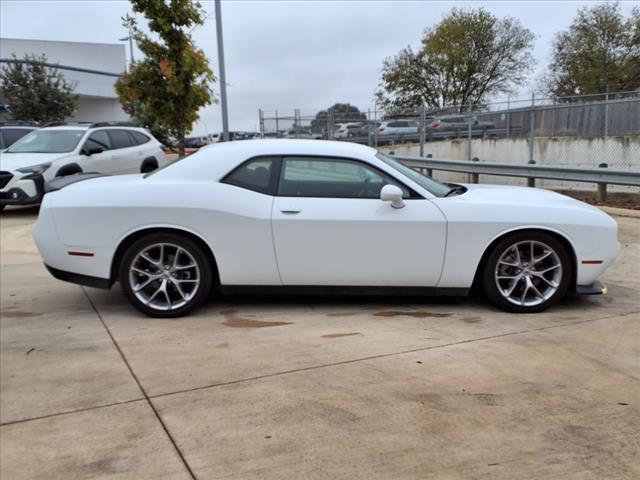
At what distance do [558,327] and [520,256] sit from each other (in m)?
0.65

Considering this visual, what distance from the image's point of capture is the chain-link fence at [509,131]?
1628 cm

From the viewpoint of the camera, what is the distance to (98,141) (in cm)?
1188

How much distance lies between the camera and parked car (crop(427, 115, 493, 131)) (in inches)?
842

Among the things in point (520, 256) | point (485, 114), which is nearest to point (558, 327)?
point (520, 256)

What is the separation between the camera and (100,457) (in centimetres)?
268

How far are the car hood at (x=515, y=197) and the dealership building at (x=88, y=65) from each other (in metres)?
48.9

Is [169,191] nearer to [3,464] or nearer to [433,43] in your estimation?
[3,464]

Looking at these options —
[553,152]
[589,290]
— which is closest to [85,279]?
[589,290]

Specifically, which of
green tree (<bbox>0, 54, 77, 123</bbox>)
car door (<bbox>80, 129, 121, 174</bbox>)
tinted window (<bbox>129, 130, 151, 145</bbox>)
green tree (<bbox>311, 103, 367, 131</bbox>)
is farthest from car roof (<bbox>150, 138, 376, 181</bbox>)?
green tree (<bbox>0, 54, 77, 123</bbox>)

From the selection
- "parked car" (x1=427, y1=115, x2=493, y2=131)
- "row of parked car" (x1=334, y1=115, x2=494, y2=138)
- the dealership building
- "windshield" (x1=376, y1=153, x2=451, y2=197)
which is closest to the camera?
"windshield" (x1=376, y1=153, x2=451, y2=197)

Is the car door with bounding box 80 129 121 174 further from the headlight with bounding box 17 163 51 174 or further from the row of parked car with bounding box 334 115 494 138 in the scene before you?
the row of parked car with bounding box 334 115 494 138

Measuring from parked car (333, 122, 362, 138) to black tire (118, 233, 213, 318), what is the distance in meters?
20.6

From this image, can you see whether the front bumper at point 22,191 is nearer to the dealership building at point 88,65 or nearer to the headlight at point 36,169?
the headlight at point 36,169

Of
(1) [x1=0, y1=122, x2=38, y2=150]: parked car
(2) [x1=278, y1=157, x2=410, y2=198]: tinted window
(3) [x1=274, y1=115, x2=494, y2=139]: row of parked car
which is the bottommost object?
(2) [x1=278, y1=157, x2=410, y2=198]: tinted window
